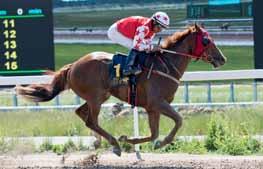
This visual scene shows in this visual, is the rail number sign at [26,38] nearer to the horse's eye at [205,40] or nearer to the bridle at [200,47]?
the bridle at [200,47]

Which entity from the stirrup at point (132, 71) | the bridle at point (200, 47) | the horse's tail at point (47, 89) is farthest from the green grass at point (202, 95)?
the stirrup at point (132, 71)

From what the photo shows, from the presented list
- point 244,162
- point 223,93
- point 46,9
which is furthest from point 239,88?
point 244,162

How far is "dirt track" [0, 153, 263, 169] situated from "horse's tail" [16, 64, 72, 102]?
2.35ft

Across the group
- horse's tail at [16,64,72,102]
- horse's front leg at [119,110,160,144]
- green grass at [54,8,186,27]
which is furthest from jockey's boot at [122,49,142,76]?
green grass at [54,8,186,27]

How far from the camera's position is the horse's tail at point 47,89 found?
886 cm

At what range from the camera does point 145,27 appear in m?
8.30

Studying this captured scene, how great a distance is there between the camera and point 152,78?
8336 millimetres

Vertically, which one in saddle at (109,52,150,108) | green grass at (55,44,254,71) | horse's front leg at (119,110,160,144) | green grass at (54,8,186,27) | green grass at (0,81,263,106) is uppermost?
green grass at (54,8,186,27)

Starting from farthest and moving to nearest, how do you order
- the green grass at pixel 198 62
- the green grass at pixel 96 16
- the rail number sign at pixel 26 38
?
the green grass at pixel 96 16 → the green grass at pixel 198 62 → the rail number sign at pixel 26 38

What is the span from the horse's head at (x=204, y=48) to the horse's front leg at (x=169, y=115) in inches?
27.8

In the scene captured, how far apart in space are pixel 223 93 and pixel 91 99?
7.26m

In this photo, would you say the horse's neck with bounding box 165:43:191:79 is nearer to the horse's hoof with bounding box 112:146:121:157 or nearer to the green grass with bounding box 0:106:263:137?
the horse's hoof with bounding box 112:146:121:157

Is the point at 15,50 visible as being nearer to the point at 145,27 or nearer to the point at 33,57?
the point at 33,57

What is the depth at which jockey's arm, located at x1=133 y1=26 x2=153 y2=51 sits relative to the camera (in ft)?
27.0
